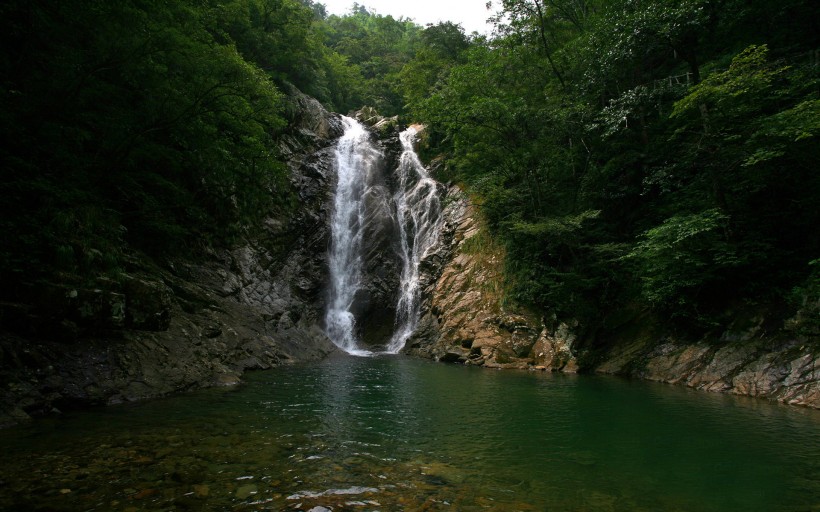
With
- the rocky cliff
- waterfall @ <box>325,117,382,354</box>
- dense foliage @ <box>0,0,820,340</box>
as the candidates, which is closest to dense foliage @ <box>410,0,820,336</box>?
dense foliage @ <box>0,0,820,340</box>

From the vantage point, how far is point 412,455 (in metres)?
4.83

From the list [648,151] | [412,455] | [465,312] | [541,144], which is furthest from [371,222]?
[412,455]

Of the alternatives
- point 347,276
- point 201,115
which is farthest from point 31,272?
point 347,276

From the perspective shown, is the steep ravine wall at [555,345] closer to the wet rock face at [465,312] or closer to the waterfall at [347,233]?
the wet rock face at [465,312]

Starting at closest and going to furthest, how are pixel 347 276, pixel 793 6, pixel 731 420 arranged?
pixel 731 420 → pixel 793 6 → pixel 347 276

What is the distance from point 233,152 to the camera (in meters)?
12.3

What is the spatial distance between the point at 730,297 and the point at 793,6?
8.77 m

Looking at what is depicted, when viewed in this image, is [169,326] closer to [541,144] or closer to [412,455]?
[412,455]

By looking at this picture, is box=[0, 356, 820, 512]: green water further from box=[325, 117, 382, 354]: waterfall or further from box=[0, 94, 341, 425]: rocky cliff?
box=[325, 117, 382, 354]: waterfall

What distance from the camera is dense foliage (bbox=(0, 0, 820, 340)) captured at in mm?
7473

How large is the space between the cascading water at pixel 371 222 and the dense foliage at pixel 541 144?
3.62m

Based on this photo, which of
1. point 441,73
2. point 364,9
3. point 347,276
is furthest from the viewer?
point 364,9

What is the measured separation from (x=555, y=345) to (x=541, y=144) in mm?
7951

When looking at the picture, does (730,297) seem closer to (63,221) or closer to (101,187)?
(63,221)
